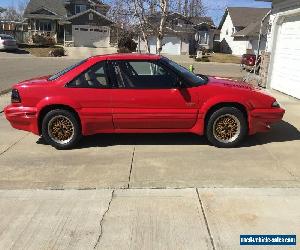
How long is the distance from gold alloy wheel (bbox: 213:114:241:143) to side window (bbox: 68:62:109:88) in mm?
1955

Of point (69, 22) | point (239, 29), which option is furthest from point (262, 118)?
point (239, 29)

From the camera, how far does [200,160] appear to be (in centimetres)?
609

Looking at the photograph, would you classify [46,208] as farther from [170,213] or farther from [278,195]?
[278,195]

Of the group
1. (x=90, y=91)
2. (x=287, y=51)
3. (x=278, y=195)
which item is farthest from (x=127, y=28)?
(x=278, y=195)

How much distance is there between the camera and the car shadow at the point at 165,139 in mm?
6980

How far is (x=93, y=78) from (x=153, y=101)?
3.52 feet

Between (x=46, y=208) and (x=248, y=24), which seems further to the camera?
(x=248, y=24)

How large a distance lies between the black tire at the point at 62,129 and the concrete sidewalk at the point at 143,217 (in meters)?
1.77

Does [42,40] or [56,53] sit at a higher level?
[42,40]

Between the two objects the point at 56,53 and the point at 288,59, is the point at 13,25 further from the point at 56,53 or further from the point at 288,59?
the point at 288,59

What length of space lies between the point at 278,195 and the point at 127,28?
14.3 meters

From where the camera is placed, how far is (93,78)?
669cm

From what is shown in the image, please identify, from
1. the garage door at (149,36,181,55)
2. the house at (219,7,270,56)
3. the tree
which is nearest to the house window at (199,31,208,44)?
the house at (219,7,270,56)

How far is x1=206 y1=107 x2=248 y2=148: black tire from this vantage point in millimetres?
6621
